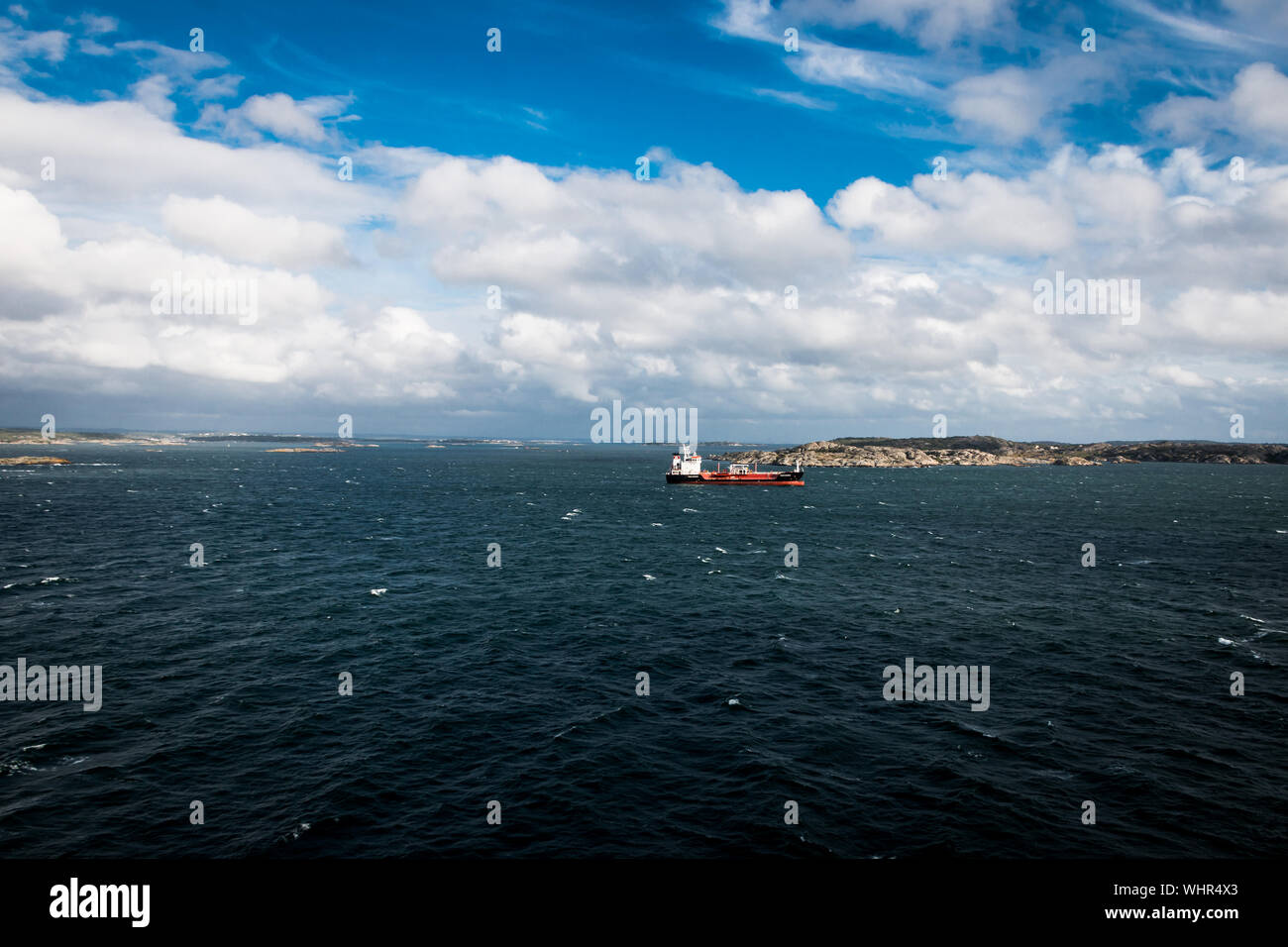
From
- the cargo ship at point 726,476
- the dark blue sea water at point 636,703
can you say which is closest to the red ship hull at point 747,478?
the cargo ship at point 726,476

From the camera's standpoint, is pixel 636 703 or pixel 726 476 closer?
pixel 636 703

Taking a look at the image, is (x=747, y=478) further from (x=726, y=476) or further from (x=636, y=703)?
(x=636, y=703)

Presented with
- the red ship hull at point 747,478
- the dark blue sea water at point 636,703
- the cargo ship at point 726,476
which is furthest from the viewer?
the cargo ship at point 726,476

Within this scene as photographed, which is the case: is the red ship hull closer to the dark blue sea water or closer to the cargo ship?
the cargo ship

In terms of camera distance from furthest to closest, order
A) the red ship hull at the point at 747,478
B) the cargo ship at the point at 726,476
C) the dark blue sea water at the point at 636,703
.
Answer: the cargo ship at the point at 726,476 → the red ship hull at the point at 747,478 → the dark blue sea water at the point at 636,703

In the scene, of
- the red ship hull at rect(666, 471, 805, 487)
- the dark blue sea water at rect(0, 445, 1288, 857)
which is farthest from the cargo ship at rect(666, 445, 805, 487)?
the dark blue sea water at rect(0, 445, 1288, 857)

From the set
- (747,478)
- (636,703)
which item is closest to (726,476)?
(747,478)

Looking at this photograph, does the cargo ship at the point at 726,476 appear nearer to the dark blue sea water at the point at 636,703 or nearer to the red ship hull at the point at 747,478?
the red ship hull at the point at 747,478

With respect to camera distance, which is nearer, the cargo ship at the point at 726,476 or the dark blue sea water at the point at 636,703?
the dark blue sea water at the point at 636,703

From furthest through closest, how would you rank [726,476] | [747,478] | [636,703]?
1. [726,476]
2. [747,478]
3. [636,703]
